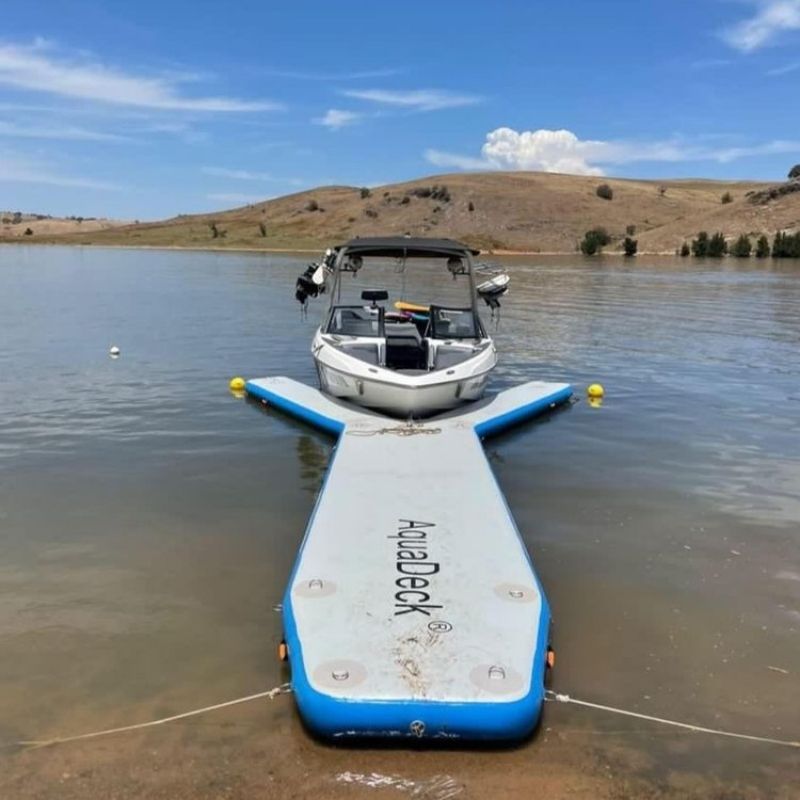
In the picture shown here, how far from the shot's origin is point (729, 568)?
25.2 ft

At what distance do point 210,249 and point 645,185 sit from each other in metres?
90.4

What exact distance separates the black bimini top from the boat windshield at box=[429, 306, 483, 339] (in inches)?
41.0

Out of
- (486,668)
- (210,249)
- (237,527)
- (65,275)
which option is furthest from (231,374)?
(210,249)

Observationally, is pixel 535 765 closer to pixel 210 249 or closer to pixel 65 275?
pixel 65 275

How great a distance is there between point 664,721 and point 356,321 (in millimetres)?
9509

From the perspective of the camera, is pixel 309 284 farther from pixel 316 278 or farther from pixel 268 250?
pixel 268 250

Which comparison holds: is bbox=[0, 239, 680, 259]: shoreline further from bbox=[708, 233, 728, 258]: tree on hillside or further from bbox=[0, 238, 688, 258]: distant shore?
bbox=[708, 233, 728, 258]: tree on hillside

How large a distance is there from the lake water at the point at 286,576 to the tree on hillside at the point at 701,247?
69.9 m

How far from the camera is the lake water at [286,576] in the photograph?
4762mm

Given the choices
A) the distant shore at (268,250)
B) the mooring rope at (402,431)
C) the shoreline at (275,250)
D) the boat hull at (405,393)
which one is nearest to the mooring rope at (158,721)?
the mooring rope at (402,431)

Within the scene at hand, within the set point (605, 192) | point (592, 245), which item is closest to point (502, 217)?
point (605, 192)

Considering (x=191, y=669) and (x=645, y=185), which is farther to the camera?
(x=645, y=185)

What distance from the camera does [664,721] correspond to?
5270 millimetres

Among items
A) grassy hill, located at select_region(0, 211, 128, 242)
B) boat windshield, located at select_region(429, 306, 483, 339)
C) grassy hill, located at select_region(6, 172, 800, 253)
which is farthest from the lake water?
grassy hill, located at select_region(0, 211, 128, 242)
